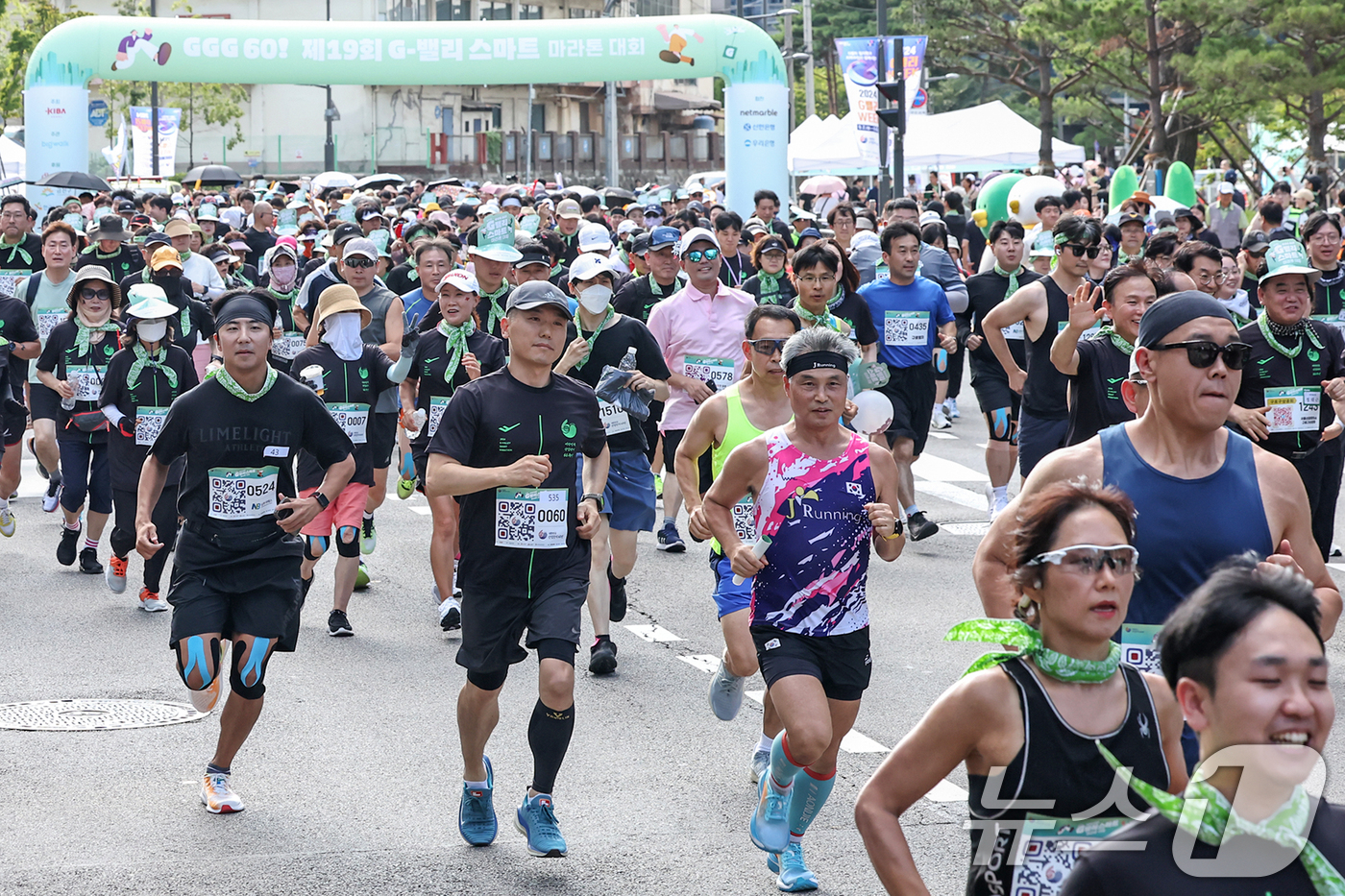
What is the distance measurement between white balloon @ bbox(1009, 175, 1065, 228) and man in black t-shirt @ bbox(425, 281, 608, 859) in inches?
638

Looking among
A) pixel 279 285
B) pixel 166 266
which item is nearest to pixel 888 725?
pixel 166 266

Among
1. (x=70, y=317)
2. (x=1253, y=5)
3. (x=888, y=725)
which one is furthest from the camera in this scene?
(x=1253, y=5)

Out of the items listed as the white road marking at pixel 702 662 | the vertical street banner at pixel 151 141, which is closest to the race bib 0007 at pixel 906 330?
the white road marking at pixel 702 662

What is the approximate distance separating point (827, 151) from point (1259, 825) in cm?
3590

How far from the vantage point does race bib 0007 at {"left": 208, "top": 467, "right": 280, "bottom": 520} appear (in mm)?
6660

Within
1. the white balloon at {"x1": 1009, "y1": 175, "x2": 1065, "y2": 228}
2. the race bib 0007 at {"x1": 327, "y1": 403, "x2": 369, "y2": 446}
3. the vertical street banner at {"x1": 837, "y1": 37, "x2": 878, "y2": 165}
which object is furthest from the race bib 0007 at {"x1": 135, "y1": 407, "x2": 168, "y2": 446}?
the vertical street banner at {"x1": 837, "y1": 37, "x2": 878, "y2": 165}

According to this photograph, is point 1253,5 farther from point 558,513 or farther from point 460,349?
point 558,513

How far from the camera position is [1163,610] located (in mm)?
4059

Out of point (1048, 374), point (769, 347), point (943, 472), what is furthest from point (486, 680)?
point (943, 472)

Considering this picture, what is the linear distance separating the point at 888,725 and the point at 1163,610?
3519 millimetres

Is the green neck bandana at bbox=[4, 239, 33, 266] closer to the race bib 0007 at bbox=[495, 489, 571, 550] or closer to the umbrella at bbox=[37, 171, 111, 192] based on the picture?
the race bib 0007 at bbox=[495, 489, 571, 550]

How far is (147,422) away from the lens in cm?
984

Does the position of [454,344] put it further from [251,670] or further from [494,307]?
[251,670]

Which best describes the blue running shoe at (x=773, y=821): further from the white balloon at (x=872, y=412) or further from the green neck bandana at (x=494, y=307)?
the green neck bandana at (x=494, y=307)
